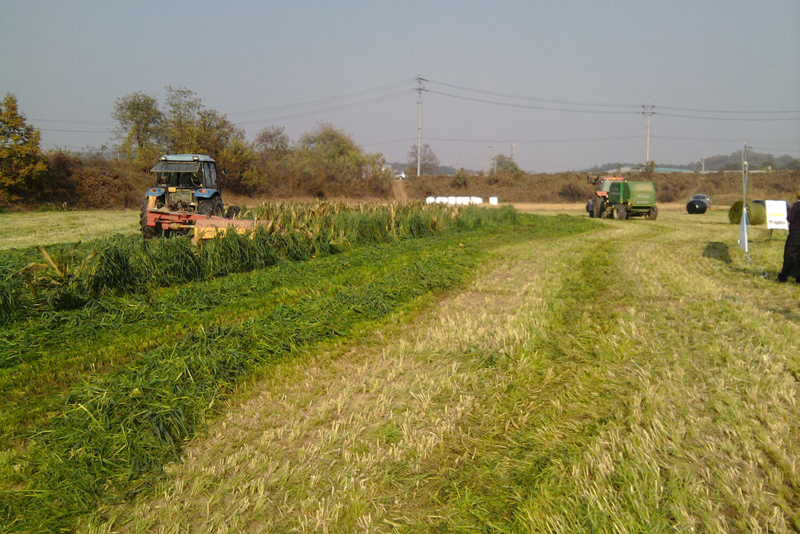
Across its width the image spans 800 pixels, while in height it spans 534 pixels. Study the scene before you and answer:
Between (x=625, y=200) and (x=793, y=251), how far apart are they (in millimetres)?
17531

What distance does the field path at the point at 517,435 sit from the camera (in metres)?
2.78

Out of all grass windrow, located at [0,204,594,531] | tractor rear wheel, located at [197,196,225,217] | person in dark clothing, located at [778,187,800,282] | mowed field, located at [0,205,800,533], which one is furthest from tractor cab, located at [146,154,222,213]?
person in dark clothing, located at [778,187,800,282]

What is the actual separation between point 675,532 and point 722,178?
203ft

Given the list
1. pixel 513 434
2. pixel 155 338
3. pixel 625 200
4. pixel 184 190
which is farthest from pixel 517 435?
pixel 625 200

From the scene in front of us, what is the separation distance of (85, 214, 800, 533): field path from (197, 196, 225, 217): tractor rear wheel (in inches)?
347

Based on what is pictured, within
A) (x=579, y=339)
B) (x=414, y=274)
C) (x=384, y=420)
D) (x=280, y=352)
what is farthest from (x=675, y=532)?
(x=414, y=274)

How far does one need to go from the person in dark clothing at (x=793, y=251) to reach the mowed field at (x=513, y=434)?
3019 millimetres

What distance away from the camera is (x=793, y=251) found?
918cm

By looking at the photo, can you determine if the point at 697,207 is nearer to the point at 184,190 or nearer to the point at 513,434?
the point at 184,190

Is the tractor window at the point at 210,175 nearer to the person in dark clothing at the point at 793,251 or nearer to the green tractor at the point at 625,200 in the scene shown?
the person in dark clothing at the point at 793,251

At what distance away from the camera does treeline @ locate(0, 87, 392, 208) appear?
2505 cm

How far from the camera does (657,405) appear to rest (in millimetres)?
3943

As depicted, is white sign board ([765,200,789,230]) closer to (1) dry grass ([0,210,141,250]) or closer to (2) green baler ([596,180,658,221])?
(2) green baler ([596,180,658,221])

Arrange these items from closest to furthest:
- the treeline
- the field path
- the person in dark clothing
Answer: the field path, the person in dark clothing, the treeline
